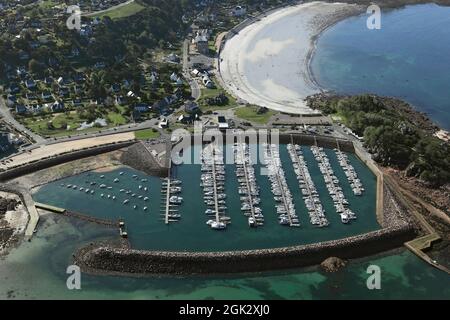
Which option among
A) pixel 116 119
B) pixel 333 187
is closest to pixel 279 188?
pixel 333 187

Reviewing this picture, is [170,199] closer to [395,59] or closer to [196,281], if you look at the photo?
[196,281]

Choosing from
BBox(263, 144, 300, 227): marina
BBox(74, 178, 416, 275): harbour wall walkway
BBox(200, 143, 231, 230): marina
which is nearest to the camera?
BBox(74, 178, 416, 275): harbour wall walkway

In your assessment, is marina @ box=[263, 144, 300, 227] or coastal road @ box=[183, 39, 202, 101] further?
coastal road @ box=[183, 39, 202, 101]

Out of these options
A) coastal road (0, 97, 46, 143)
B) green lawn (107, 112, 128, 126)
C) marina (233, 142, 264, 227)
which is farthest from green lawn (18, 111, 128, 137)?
marina (233, 142, 264, 227)

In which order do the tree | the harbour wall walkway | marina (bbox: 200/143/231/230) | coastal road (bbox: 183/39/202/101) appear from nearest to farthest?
1. the harbour wall walkway
2. marina (bbox: 200/143/231/230)
3. coastal road (bbox: 183/39/202/101)
4. the tree

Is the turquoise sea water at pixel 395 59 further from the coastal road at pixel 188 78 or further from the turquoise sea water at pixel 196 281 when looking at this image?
the turquoise sea water at pixel 196 281

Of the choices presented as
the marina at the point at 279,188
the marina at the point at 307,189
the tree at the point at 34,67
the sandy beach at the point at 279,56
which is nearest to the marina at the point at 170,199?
the marina at the point at 279,188

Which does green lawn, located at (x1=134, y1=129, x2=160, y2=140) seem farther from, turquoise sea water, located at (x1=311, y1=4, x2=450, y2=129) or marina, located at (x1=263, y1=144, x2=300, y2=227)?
turquoise sea water, located at (x1=311, y1=4, x2=450, y2=129)
